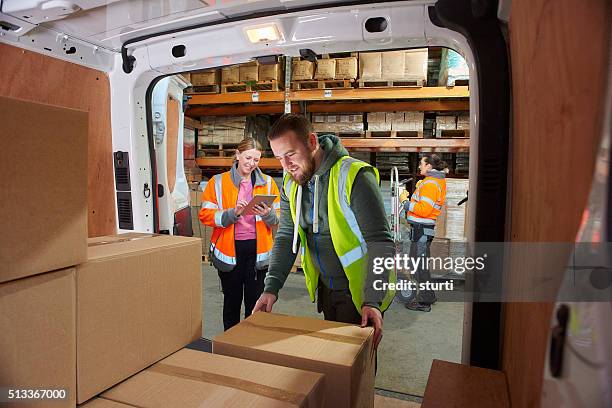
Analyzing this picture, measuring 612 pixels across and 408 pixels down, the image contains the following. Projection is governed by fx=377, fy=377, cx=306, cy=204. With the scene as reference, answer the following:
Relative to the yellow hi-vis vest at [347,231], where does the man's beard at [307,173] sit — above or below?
above

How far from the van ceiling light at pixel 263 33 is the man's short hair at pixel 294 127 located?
443 millimetres

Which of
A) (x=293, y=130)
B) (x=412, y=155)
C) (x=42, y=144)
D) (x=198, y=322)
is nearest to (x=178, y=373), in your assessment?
(x=198, y=322)

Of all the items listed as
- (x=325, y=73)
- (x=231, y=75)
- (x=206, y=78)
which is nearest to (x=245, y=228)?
(x=325, y=73)

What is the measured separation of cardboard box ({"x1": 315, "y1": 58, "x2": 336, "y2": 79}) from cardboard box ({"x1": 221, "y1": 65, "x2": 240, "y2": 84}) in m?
1.29

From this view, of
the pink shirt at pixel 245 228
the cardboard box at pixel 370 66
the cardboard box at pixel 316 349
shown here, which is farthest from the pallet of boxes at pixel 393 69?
the cardboard box at pixel 316 349

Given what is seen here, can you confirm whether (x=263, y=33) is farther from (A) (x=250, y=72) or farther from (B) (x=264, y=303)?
(A) (x=250, y=72)

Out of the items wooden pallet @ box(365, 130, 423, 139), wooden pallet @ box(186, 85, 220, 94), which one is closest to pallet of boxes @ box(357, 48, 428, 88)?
wooden pallet @ box(365, 130, 423, 139)

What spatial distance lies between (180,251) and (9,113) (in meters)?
0.68

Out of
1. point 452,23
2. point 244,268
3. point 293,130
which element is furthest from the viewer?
point 244,268

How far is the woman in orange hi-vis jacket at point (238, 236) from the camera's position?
3242 millimetres

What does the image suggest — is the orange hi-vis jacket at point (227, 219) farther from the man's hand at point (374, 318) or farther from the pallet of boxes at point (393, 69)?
the pallet of boxes at point (393, 69)

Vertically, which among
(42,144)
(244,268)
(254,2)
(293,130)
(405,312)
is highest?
(254,2)

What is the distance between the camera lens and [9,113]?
78 cm

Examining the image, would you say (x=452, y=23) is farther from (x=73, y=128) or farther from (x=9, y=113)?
(x=9, y=113)
